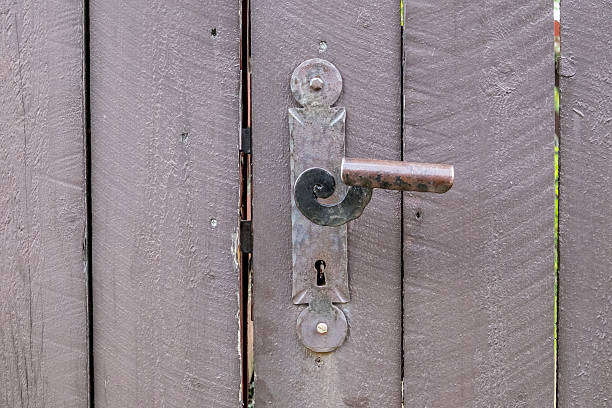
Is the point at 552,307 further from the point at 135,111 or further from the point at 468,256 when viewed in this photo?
the point at 135,111

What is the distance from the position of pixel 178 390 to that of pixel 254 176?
0.28m

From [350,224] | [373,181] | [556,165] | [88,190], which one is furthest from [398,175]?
[88,190]

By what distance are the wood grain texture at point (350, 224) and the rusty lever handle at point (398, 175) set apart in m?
0.11

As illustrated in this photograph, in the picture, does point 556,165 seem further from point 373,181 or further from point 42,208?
point 42,208

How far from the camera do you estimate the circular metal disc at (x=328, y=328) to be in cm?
63

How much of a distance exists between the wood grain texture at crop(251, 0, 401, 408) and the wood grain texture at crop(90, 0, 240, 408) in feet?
0.11

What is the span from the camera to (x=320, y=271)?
24.6 inches

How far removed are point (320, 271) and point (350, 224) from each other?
7 cm

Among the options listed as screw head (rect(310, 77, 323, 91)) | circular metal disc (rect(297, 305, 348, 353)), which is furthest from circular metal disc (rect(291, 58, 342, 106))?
circular metal disc (rect(297, 305, 348, 353))

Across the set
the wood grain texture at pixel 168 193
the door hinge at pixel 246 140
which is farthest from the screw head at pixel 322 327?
the door hinge at pixel 246 140

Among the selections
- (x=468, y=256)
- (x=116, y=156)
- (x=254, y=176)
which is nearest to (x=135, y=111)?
(x=116, y=156)

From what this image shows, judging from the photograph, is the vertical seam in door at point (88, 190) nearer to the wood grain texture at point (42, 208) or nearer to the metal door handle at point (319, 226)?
the wood grain texture at point (42, 208)

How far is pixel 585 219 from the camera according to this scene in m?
0.63

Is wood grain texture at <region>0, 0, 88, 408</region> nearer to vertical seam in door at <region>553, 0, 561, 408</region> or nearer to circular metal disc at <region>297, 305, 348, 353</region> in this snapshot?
circular metal disc at <region>297, 305, 348, 353</region>
